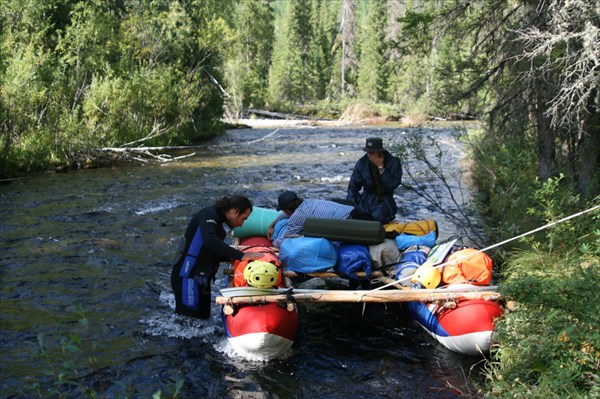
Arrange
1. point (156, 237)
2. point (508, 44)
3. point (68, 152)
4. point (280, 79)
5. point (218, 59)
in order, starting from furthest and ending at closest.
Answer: point (280, 79), point (218, 59), point (68, 152), point (156, 237), point (508, 44)

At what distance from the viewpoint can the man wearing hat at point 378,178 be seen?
8.05m

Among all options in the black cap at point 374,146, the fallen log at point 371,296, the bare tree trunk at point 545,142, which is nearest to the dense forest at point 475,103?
the bare tree trunk at point 545,142

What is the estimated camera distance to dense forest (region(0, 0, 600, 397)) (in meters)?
4.44

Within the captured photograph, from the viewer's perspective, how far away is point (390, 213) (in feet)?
26.8

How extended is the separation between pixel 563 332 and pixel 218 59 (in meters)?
28.0

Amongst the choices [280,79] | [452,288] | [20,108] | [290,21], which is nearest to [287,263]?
[452,288]

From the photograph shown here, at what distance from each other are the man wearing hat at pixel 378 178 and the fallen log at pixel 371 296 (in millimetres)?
2320

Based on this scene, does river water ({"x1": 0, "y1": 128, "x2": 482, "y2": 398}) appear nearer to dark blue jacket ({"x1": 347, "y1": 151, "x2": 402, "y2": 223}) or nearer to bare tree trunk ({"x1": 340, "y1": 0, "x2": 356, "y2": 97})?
dark blue jacket ({"x1": 347, "y1": 151, "x2": 402, "y2": 223})

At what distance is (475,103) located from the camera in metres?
10.5

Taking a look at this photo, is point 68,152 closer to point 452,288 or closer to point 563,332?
point 452,288

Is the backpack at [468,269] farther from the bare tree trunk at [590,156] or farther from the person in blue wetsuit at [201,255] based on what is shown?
the bare tree trunk at [590,156]

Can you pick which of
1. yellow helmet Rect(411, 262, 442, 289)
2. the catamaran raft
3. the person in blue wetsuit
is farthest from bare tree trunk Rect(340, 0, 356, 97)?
yellow helmet Rect(411, 262, 442, 289)

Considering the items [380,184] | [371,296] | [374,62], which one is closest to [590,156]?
[380,184]

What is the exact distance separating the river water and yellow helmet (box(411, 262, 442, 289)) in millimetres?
729
